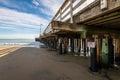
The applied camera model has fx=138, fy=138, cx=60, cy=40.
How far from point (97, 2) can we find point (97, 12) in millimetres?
320

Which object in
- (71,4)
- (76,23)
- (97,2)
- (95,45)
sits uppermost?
(71,4)

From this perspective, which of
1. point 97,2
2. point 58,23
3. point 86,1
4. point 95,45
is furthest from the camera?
point 95,45

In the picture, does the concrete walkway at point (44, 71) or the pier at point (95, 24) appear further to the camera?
the concrete walkway at point (44, 71)

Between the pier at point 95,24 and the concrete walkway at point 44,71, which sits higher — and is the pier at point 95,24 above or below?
above

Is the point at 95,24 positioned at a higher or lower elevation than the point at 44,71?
higher

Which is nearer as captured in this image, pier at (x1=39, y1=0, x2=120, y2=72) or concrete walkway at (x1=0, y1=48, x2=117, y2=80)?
pier at (x1=39, y1=0, x2=120, y2=72)

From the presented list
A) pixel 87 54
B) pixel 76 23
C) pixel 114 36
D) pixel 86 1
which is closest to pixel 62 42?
pixel 87 54

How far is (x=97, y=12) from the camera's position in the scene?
455 cm

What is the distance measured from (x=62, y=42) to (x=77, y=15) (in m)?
10.3

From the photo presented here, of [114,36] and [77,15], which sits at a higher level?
[77,15]

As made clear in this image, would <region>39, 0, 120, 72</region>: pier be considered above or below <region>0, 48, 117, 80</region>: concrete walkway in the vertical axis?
above

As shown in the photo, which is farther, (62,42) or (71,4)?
(62,42)

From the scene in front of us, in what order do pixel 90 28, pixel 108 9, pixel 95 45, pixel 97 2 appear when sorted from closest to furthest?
1. pixel 108 9
2. pixel 97 2
3. pixel 90 28
4. pixel 95 45

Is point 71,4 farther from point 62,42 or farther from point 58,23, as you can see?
point 62,42
